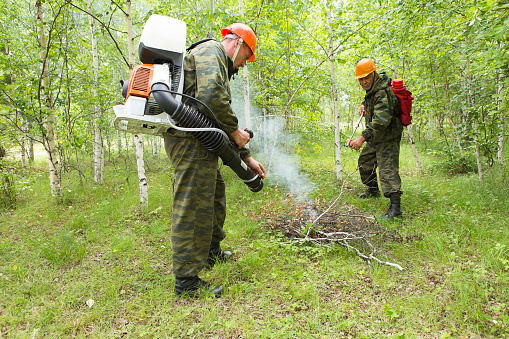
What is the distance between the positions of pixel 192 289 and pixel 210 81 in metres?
1.87

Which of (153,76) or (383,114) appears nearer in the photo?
(153,76)

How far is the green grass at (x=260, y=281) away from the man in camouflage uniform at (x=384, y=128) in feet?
1.51

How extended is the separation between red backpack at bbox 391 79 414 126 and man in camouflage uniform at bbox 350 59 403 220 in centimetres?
7

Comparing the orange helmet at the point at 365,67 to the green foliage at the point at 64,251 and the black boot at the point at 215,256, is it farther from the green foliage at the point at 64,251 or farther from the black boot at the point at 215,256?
the green foliage at the point at 64,251

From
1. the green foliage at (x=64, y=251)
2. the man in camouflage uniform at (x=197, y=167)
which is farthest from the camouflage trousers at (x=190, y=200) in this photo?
the green foliage at (x=64, y=251)

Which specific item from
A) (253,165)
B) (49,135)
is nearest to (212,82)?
(253,165)

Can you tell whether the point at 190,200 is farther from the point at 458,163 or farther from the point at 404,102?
the point at 458,163

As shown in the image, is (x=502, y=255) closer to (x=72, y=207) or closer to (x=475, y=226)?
(x=475, y=226)

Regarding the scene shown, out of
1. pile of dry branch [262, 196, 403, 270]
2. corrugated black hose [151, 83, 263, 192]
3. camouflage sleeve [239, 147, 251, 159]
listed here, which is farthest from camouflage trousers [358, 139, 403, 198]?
corrugated black hose [151, 83, 263, 192]

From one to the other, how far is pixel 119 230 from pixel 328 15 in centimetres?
588

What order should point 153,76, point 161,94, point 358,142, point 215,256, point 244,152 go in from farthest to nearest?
point 358,142
point 215,256
point 244,152
point 153,76
point 161,94

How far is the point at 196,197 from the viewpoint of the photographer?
7.72 ft

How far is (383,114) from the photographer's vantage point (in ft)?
13.1

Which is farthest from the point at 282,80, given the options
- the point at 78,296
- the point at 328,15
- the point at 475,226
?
the point at 78,296
